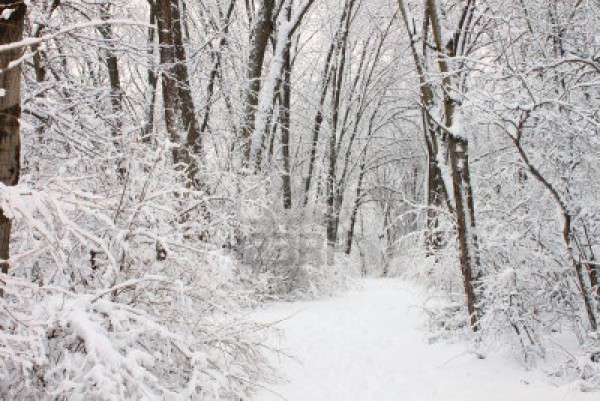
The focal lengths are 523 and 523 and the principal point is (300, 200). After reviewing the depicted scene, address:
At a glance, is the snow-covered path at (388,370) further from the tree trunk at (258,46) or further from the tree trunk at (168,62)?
the tree trunk at (258,46)

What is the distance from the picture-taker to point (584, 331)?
476 cm

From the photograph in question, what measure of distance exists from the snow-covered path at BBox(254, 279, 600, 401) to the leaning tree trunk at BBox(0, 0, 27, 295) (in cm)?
201

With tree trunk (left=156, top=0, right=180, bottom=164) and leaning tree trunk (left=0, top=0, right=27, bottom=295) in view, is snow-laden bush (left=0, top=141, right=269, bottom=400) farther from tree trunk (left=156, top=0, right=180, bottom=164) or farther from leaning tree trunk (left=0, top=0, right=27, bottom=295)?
tree trunk (left=156, top=0, right=180, bottom=164)

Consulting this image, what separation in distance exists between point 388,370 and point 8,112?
13.5 feet

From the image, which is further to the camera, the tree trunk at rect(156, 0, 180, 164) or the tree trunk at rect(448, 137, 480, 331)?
the tree trunk at rect(156, 0, 180, 164)

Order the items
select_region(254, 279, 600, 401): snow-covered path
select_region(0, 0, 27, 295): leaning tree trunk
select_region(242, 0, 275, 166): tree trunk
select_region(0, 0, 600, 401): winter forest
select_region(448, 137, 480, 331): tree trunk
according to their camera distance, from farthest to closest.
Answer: select_region(242, 0, 275, 166): tree trunk → select_region(448, 137, 480, 331): tree trunk → select_region(254, 279, 600, 401): snow-covered path → select_region(0, 0, 600, 401): winter forest → select_region(0, 0, 27, 295): leaning tree trunk

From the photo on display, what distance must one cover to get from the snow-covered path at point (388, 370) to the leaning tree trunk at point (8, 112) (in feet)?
6.59

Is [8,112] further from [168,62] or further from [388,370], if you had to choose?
[168,62]

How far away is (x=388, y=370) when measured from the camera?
5.19 meters

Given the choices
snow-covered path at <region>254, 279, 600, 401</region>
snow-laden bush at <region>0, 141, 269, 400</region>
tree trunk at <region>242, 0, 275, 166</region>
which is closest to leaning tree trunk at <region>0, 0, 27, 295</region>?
snow-laden bush at <region>0, 141, 269, 400</region>

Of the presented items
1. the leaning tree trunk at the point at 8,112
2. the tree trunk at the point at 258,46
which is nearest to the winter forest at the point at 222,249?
the leaning tree trunk at the point at 8,112

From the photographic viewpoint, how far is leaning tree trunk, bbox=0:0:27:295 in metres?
2.45

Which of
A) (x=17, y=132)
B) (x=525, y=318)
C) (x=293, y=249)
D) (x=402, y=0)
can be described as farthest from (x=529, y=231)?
(x=293, y=249)

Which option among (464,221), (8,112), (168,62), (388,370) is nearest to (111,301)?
(8,112)
